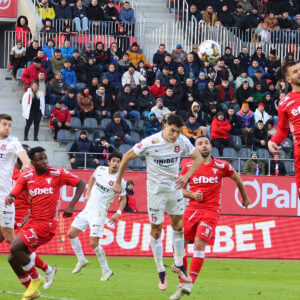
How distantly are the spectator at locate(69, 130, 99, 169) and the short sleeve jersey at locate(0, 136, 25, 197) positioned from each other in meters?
10.8

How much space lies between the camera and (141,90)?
1094 inches

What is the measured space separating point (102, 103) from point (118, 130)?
1.77 meters

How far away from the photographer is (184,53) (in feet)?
101

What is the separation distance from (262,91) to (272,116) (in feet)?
3.70

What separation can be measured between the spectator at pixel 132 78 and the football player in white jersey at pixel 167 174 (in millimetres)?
15229

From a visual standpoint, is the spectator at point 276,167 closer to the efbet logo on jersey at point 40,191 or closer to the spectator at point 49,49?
the spectator at point 49,49

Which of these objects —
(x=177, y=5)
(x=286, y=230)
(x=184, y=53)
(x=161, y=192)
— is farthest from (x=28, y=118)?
(x=161, y=192)

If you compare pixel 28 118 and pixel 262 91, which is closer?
pixel 28 118

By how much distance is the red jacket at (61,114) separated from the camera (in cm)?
2623

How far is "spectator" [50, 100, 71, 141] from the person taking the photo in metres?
26.2

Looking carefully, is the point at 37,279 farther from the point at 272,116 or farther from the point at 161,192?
the point at 272,116

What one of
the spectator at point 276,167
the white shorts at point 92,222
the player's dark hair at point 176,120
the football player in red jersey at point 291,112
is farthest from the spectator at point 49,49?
the football player in red jersey at point 291,112

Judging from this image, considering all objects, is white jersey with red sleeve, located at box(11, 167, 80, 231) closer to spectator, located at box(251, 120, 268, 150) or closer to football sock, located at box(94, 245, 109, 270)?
football sock, located at box(94, 245, 109, 270)

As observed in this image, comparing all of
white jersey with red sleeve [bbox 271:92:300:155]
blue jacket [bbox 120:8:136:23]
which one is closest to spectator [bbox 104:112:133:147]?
blue jacket [bbox 120:8:136:23]
